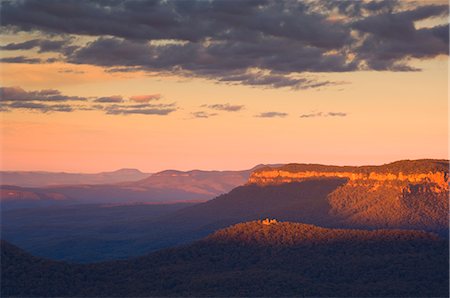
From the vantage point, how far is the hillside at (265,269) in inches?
4257

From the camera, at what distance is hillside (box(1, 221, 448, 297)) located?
108125 mm

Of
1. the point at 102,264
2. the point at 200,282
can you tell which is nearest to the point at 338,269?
the point at 200,282

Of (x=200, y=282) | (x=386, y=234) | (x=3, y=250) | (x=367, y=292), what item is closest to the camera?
(x=367, y=292)

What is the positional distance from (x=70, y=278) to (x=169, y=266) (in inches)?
499

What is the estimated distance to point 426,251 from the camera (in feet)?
400

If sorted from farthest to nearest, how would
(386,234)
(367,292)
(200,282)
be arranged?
(386,234)
(200,282)
(367,292)

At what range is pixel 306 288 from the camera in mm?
108062

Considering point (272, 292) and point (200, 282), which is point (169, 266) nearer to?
point (200, 282)

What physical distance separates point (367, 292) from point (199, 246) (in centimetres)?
3343

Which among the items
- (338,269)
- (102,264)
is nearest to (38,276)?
(102,264)

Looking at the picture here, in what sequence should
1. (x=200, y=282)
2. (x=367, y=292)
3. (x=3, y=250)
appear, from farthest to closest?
(x=3, y=250)
(x=200, y=282)
(x=367, y=292)

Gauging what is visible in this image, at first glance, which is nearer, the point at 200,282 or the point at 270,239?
the point at 200,282

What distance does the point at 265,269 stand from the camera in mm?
118500

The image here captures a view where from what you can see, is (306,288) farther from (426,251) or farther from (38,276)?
(38,276)
